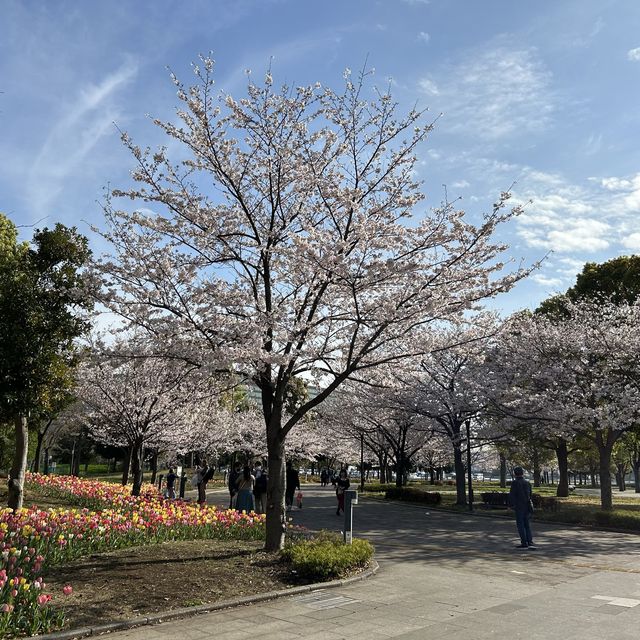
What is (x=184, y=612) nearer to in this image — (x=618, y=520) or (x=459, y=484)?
(x=618, y=520)

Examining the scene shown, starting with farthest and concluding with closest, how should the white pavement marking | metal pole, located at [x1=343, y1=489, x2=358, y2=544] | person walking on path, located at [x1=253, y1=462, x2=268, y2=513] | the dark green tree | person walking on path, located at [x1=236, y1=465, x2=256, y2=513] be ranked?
person walking on path, located at [x1=253, y1=462, x2=268, y2=513], person walking on path, located at [x1=236, y1=465, x2=256, y2=513], the dark green tree, metal pole, located at [x1=343, y1=489, x2=358, y2=544], the white pavement marking

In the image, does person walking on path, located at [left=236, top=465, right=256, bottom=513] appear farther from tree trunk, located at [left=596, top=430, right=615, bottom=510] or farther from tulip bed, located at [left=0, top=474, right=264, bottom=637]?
tree trunk, located at [left=596, top=430, right=615, bottom=510]

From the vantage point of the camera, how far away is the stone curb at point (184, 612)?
5.47 m

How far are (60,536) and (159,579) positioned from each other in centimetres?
179

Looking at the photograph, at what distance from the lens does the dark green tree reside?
11625 millimetres

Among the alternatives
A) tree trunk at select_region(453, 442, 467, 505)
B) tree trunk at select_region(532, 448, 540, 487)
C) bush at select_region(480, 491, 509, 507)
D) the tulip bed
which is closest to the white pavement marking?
the tulip bed

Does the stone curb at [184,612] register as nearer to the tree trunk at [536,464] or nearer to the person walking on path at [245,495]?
the person walking on path at [245,495]

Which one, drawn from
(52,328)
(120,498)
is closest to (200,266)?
(52,328)

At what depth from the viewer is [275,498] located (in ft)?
32.2

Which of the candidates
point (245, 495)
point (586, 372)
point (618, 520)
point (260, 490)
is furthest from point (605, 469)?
point (245, 495)

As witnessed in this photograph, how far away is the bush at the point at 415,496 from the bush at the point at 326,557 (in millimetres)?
16414

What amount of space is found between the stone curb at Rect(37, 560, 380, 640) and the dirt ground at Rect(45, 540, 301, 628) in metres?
0.20

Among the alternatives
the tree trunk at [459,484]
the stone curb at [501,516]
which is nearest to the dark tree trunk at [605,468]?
the stone curb at [501,516]

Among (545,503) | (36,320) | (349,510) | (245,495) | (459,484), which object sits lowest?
(545,503)
